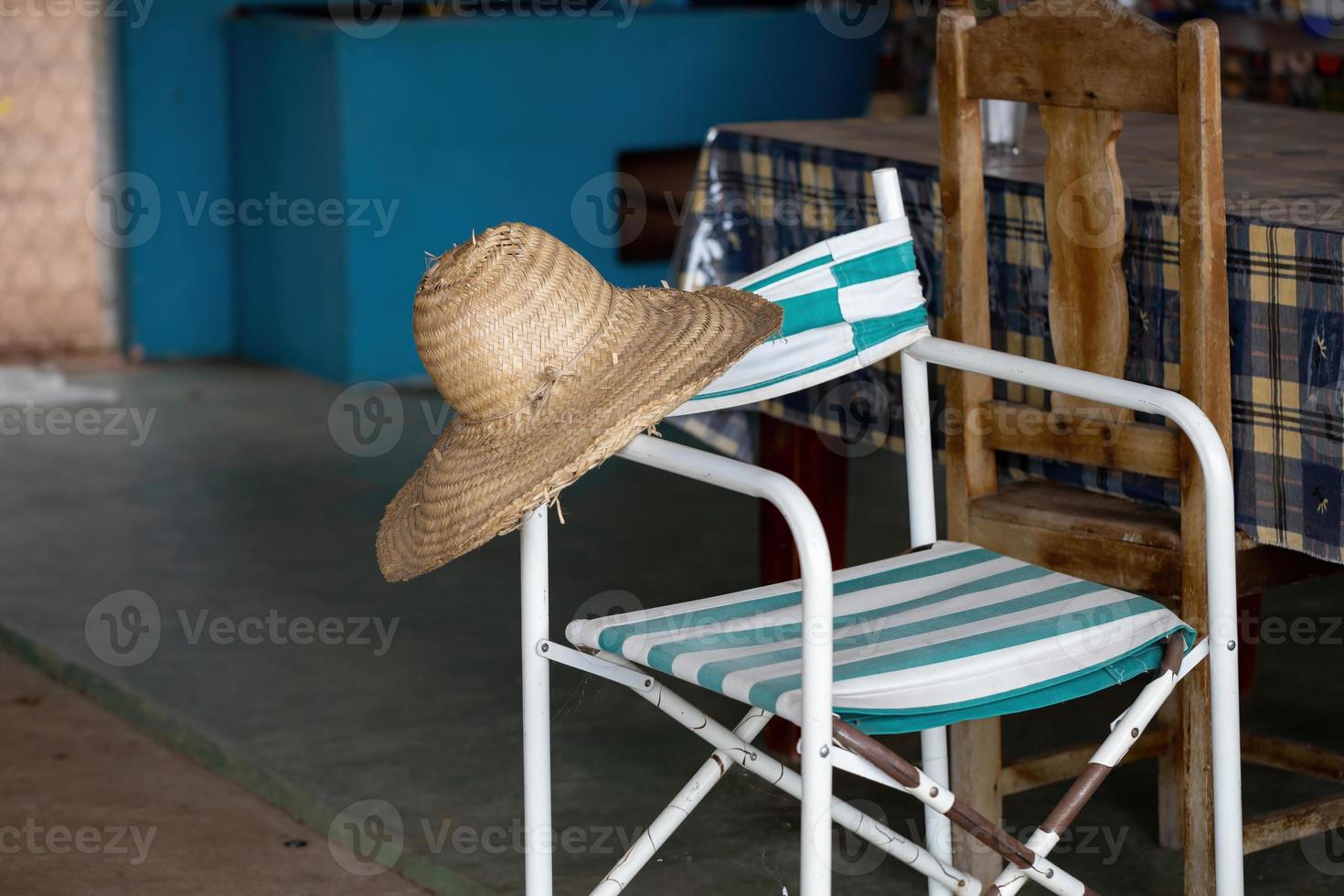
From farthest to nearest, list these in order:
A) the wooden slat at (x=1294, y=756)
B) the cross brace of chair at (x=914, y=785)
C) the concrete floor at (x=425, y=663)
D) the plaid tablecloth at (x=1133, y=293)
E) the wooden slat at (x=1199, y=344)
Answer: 1. the concrete floor at (x=425, y=663)
2. the wooden slat at (x=1294, y=756)
3. the plaid tablecloth at (x=1133, y=293)
4. the wooden slat at (x=1199, y=344)
5. the cross brace of chair at (x=914, y=785)

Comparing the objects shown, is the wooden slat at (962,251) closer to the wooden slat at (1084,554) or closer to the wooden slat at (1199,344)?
the wooden slat at (1084,554)

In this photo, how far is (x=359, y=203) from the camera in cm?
488

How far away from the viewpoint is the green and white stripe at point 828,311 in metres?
1.86

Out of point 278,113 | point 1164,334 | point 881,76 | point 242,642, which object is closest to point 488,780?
point 242,642

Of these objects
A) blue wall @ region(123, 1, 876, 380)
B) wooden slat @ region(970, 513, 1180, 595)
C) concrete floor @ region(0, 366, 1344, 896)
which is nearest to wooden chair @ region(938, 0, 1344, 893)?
wooden slat @ region(970, 513, 1180, 595)

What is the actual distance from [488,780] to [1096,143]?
1.21 m

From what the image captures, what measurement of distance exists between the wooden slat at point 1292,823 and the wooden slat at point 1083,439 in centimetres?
Answer: 41

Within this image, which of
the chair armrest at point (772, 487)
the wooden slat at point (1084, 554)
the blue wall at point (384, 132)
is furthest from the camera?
the blue wall at point (384, 132)

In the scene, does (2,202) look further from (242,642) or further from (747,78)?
(242,642)

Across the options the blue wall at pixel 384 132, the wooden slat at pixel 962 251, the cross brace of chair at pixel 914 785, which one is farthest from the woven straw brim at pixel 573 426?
the blue wall at pixel 384 132

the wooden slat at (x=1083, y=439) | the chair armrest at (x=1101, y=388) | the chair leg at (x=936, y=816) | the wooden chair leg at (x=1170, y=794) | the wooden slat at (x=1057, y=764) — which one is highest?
the chair armrest at (x=1101, y=388)

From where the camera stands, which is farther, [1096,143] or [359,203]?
[359,203]

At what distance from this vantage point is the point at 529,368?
1.57 meters

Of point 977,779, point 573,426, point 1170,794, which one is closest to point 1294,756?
point 1170,794
